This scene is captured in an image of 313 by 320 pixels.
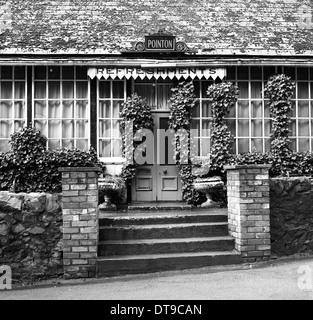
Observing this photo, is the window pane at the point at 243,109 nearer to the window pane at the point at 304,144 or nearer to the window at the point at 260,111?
the window at the point at 260,111

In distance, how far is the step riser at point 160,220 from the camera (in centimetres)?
771

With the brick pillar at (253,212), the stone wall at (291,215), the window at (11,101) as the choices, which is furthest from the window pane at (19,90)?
the stone wall at (291,215)

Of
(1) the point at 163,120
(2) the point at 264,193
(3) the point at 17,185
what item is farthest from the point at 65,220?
(1) the point at 163,120

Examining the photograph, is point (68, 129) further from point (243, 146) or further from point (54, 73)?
point (243, 146)

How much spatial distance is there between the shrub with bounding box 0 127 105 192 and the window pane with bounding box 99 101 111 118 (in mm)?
1174

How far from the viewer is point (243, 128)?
11031 mm

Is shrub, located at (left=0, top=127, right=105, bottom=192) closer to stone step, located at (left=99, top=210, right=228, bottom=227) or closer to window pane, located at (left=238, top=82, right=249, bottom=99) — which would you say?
stone step, located at (left=99, top=210, right=228, bottom=227)

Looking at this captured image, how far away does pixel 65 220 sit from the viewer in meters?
6.73

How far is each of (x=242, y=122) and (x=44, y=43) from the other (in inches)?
198

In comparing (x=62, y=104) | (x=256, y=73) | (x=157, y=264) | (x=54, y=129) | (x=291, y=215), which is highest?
(x=256, y=73)

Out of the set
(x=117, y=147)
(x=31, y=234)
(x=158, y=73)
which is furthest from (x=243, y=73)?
(x=31, y=234)

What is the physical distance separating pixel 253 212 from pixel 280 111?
4.30m

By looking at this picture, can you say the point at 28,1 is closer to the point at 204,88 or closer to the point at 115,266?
the point at 204,88

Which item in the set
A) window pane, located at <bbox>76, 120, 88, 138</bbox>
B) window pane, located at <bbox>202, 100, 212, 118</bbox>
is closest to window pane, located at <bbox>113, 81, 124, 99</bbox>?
window pane, located at <bbox>76, 120, 88, 138</bbox>
